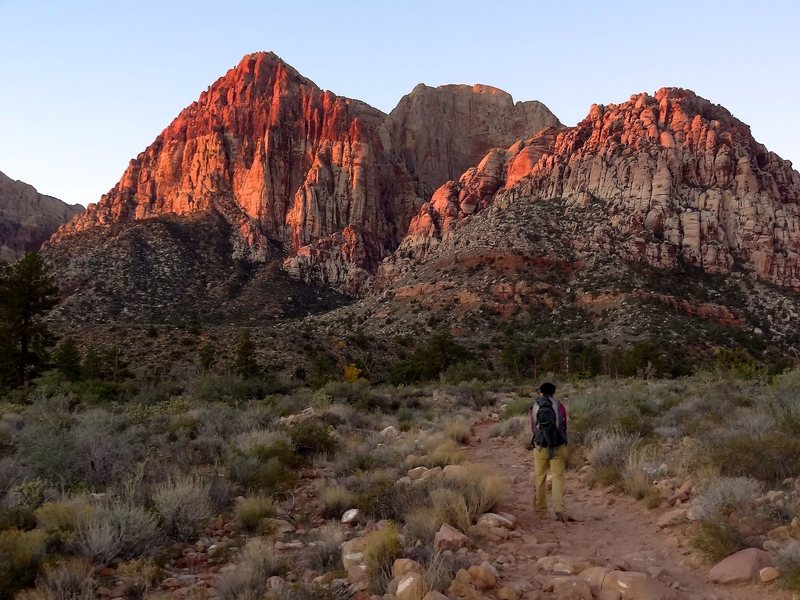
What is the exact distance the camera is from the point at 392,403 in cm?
2059

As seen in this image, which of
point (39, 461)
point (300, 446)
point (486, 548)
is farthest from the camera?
point (300, 446)

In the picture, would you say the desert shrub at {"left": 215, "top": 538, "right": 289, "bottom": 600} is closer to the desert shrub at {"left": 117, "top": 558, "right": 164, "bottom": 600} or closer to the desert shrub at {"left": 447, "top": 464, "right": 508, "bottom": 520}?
the desert shrub at {"left": 117, "top": 558, "right": 164, "bottom": 600}

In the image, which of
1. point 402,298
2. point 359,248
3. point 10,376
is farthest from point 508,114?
point 10,376

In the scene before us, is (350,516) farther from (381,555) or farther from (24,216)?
(24,216)

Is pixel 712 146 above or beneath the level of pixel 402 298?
above

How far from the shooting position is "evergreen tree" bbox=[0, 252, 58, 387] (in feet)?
89.7

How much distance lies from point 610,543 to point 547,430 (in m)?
1.74

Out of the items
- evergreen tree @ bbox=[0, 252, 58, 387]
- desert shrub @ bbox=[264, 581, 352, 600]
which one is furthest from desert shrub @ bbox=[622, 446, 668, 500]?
evergreen tree @ bbox=[0, 252, 58, 387]

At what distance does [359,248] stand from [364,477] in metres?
98.4

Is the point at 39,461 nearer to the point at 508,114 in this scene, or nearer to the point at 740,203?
the point at 740,203

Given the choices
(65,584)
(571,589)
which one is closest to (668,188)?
(571,589)

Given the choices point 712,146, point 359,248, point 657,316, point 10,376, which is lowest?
point 10,376

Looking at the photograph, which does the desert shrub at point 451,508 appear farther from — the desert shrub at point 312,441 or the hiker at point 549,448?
the desert shrub at point 312,441

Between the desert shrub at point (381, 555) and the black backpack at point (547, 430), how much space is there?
2882mm
